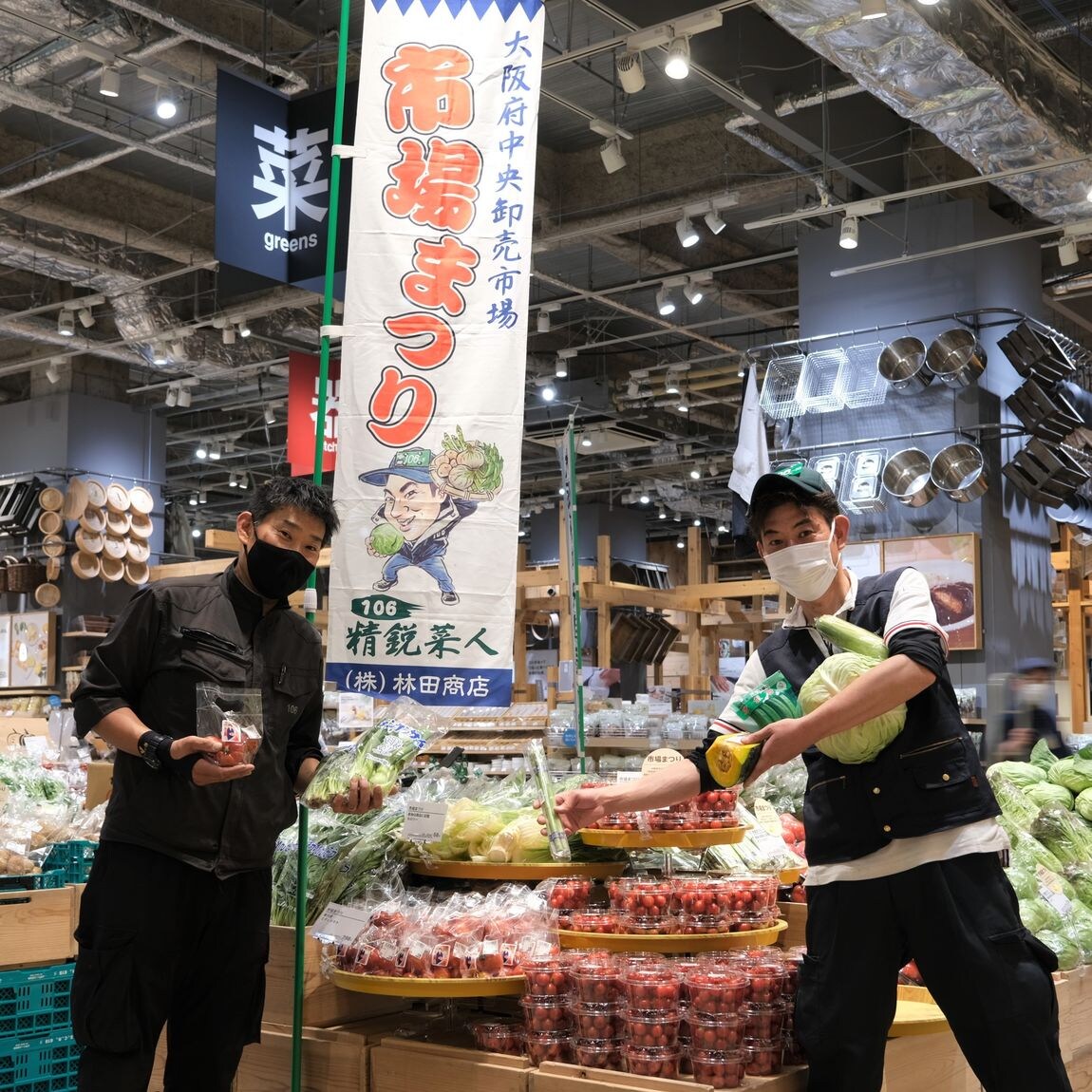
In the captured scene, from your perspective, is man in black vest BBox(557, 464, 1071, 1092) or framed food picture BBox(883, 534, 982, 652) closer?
man in black vest BBox(557, 464, 1071, 1092)

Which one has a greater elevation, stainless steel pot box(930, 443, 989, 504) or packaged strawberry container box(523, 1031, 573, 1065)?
stainless steel pot box(930, 443, 989, 504)

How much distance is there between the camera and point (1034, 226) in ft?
34.0

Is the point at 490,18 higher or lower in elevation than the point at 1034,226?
lower

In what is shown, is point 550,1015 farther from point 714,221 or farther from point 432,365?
point 714,221

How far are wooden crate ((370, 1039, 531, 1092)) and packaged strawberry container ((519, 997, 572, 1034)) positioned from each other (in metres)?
0.08

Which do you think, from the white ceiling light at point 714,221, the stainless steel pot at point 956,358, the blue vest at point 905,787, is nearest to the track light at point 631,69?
the white ceiling light at point 714,221

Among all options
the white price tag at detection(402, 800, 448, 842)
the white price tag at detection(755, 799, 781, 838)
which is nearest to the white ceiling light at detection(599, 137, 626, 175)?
the white price tag at detection(755, 799, 781, 838)

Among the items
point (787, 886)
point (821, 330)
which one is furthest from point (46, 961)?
point (821, 330)

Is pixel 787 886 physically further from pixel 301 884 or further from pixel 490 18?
pixel 490 18

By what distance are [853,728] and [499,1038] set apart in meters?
1.17

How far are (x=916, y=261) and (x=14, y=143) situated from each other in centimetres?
718

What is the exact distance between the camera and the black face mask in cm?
288

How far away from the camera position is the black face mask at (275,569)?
2875 mm

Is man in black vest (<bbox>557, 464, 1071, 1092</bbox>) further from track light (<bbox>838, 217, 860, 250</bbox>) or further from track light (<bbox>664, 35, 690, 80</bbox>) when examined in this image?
track light (<bbox>838, 217, 860, 250</bbox>)
